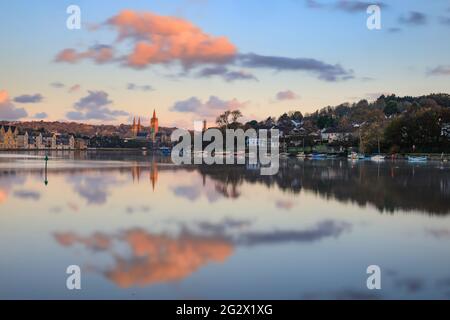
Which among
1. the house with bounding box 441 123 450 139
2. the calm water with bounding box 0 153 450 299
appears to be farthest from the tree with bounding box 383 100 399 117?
the calm water with bounding box 0 153 450 299

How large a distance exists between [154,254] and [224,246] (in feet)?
5.50

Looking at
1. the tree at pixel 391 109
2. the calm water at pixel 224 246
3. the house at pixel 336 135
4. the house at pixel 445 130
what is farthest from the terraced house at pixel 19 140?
the calm water at pixel 224 246

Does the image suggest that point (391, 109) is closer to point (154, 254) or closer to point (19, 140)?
point (19, 140)

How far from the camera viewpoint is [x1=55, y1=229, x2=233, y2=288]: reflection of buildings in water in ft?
29.1

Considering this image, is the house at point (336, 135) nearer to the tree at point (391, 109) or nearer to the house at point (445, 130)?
the house at point (445, 130)

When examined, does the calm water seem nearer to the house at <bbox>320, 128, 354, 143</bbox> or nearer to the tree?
the house at <bbox>320, 128, 354, 143</bbox>

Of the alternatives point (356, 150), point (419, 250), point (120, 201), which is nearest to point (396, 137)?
point (356, 150)

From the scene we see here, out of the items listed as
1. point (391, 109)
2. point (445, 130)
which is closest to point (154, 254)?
point (445, 130)

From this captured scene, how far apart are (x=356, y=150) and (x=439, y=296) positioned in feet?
311

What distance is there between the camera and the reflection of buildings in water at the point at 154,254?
29.1 feet

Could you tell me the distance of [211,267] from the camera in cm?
952

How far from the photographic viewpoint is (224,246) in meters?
11.4
